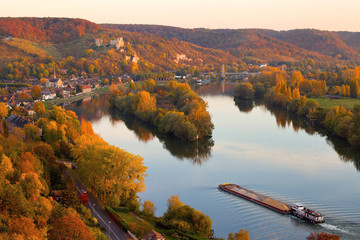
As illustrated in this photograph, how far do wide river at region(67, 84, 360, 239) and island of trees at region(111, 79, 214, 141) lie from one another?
849 mm

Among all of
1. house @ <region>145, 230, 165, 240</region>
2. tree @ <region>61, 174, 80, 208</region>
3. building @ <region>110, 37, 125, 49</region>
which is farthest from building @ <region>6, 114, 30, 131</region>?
building @ <region>110, 37, 125, 49</region>

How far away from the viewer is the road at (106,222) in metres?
12.4

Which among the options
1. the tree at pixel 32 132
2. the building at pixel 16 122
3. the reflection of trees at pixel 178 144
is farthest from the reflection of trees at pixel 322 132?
the building at pixel 16 122

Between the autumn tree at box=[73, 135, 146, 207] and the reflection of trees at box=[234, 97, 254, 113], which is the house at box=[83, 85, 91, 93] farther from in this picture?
the autumn tree at box=[73, 135, 146, 207]

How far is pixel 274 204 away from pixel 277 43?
405 feet

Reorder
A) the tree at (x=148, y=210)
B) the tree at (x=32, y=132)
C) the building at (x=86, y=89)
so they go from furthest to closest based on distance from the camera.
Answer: the building at (x=86, y=89) < the tree at (x=32, y=132) < the tree at (x=148, y=210)

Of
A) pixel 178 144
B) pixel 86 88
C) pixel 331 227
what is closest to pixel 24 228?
pixel 331 227

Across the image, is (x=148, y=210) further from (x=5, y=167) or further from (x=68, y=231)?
(x=5, y=167)

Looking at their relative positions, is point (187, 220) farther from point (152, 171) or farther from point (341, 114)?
point (341, 114)

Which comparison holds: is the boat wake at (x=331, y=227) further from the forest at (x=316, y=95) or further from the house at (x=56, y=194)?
the forest at (x=316, y=95)

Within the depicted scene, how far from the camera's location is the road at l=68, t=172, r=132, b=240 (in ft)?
40.6

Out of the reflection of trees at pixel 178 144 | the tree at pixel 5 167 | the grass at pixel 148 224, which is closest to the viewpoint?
the grass at pixel 148 224

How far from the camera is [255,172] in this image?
20.3 m

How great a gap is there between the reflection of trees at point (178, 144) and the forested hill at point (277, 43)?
8814 cm
